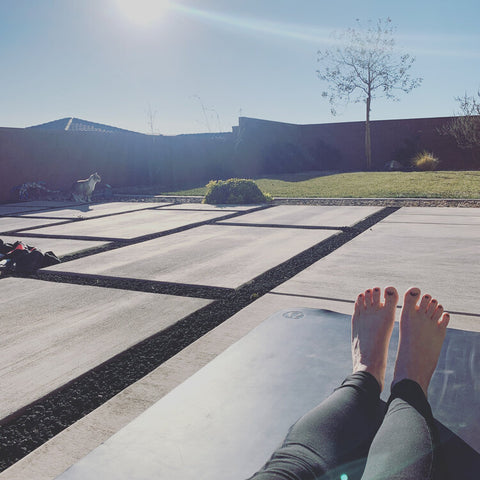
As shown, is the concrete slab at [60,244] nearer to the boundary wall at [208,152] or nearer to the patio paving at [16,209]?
the patio paving at [16,209]

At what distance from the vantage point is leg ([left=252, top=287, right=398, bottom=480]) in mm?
1091

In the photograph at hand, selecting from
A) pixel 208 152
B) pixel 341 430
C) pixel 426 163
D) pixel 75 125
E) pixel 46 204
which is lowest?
pixel 341 430

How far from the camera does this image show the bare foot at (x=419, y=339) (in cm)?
155

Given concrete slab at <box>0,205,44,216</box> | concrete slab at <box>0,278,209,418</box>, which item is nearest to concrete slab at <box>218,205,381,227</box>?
concrete slab at <box>0,278,209,418</box>

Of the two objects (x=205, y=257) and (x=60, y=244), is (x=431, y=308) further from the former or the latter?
(x=60, y=244)

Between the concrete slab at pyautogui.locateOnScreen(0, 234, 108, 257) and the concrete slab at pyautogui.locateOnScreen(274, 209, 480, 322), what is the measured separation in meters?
2.42

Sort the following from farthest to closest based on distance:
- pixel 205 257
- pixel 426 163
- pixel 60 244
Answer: pixel 426 163 → pixel 60 244 → pixel 205 257

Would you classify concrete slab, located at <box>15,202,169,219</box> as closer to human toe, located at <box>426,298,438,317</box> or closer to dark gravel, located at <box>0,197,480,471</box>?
dark gravel, located at <box>0,197,480,471</box>

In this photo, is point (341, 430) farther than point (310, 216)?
No

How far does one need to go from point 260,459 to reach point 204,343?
3.30ft

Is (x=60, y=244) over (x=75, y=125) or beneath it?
beneath

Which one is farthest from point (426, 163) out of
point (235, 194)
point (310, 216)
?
point (310, 216)

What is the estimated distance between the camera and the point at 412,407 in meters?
1.32

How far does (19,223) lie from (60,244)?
2.16m
